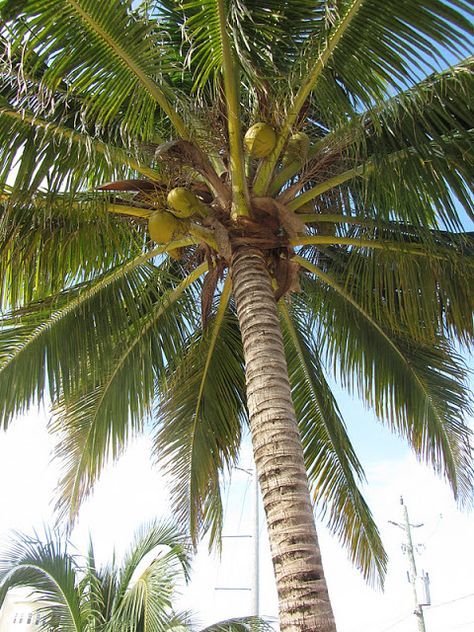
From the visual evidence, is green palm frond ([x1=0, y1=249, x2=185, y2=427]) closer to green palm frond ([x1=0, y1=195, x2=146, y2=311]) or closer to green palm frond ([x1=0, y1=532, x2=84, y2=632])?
green palm frond ([x1=0, y1=195, x2=146, y2=311])

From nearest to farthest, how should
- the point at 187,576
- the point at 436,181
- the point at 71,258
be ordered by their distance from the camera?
the point at 436,181
the point at 71,258
the point at 187,576

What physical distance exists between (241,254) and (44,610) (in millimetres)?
7131

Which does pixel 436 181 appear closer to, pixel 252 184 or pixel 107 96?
pixel 252 184

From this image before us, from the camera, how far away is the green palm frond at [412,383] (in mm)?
6453

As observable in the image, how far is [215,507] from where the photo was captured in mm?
7227

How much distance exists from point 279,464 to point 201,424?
3532 millimetres

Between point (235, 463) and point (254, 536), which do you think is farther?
point (254, 536)

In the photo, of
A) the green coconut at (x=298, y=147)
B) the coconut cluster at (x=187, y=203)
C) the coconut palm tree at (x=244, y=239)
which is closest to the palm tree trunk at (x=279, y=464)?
the coconut palm tree at (x=244, y=239)

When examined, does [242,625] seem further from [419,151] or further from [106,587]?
[419,151]

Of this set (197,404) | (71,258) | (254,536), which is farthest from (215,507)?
(254,536)

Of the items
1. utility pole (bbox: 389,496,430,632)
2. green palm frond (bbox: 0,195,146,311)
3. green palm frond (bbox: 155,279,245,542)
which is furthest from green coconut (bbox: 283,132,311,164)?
utility pole (bbox: 389,496,430,632)

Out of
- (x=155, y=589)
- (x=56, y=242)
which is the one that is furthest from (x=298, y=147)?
(x=155, y=589)

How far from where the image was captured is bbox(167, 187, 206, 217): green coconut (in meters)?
4.43

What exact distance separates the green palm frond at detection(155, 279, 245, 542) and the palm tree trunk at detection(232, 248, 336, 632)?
2.45m
